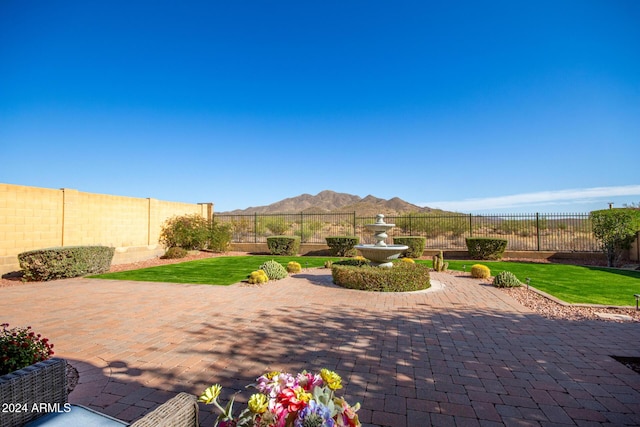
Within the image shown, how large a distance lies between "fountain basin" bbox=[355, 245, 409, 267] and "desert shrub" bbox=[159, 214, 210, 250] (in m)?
11.4

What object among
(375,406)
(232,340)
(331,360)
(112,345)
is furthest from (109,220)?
(375,406)

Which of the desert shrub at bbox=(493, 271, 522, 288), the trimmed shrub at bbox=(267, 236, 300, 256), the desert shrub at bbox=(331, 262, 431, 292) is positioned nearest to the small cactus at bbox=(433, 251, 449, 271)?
the desert shrub at bbox=(493, 271, 522, 288)

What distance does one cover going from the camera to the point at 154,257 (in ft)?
50.8

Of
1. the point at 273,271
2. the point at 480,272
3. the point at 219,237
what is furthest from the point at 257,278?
the point at 219,237

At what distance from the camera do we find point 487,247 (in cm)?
1510

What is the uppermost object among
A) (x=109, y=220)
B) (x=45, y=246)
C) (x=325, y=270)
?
(x=109, y=220)

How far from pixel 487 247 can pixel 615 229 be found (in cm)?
479

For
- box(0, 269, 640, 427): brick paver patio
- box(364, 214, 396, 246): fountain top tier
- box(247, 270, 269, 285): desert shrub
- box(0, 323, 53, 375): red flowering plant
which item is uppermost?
box(364, 214, 396, 246): fountain top tier

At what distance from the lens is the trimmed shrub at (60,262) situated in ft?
30.5

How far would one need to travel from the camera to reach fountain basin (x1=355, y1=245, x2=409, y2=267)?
913 cm

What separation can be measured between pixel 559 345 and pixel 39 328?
8290 mm

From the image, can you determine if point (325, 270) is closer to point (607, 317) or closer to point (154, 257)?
point (607, 317)

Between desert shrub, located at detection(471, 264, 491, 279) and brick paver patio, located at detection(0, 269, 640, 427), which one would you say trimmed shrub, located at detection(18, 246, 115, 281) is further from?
desert shrub, located at detection(471, 264, 491, 279)

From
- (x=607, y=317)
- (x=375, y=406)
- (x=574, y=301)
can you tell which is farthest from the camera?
(x=574, y=301)
